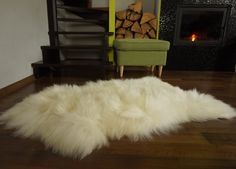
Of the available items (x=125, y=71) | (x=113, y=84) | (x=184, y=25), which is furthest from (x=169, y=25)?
(x=113, y=84)

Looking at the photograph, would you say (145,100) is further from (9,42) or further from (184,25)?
(184,25)

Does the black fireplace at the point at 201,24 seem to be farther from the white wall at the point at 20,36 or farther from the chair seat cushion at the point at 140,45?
the white wall at the point at 20,36

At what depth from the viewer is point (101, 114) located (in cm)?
139

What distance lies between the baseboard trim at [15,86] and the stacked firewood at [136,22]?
1.54 metres

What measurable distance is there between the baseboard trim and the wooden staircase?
15 centimetres

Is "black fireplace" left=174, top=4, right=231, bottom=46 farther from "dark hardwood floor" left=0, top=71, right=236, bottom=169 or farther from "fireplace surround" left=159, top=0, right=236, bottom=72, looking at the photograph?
"dark hardwood floor" left=0, top=71, right=236, bottom=169

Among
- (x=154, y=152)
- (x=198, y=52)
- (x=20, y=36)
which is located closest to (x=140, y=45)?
(x=198, y=52)

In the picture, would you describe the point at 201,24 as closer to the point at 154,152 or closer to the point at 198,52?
the point at 198,52

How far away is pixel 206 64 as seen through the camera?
3.25 meters

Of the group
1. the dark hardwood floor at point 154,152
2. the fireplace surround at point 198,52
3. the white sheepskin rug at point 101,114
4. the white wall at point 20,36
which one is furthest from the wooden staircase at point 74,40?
the dark hardwood floor at point 154,152

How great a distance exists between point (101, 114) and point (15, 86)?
1194mm

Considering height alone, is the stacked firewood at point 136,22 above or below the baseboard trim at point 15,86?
above

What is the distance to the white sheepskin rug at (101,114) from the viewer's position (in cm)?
118

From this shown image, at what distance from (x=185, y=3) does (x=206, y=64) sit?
1000 mm
